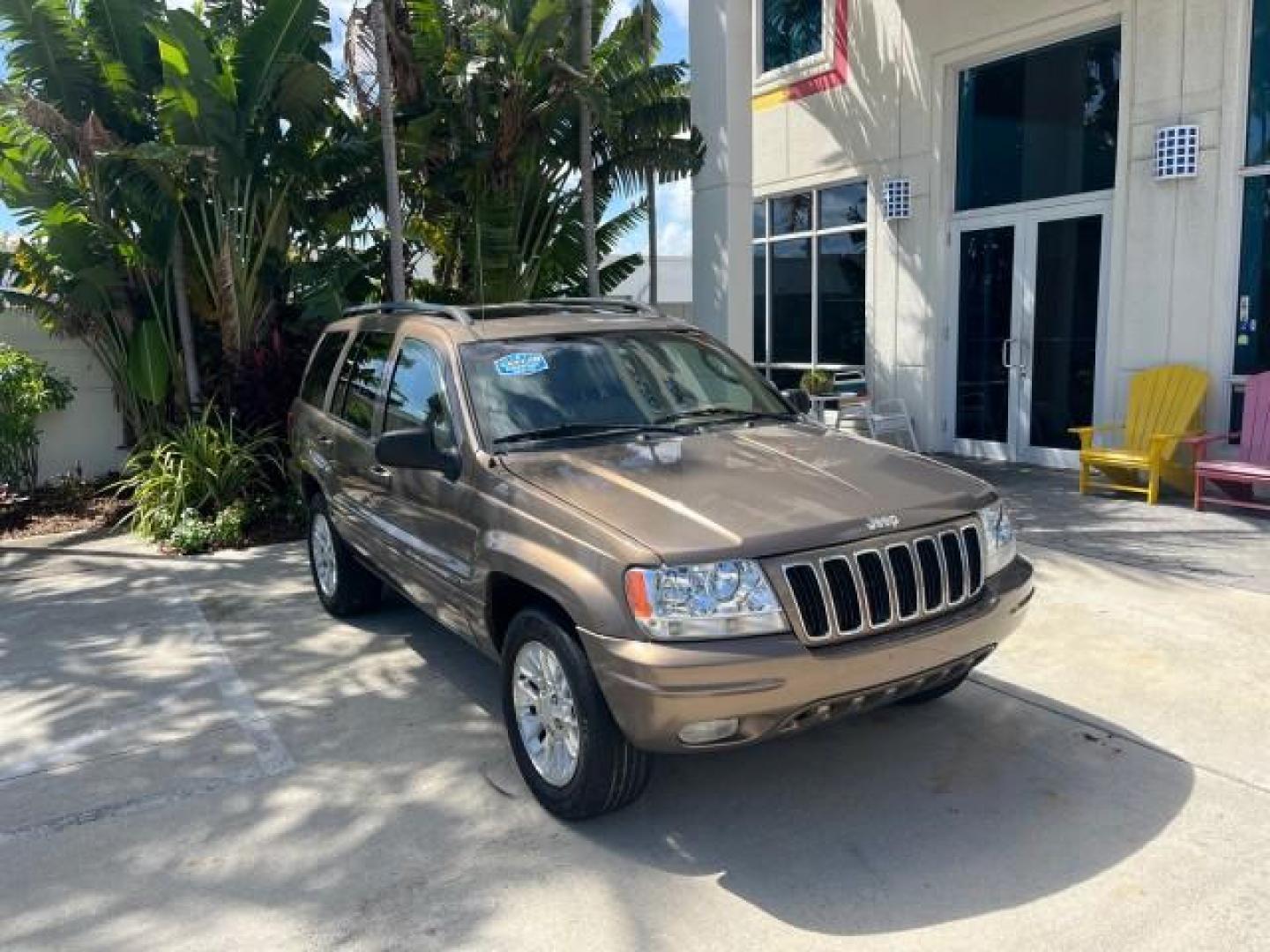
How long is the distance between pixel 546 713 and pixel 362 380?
262 cm

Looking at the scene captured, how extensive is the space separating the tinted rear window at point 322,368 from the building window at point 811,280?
7.73m

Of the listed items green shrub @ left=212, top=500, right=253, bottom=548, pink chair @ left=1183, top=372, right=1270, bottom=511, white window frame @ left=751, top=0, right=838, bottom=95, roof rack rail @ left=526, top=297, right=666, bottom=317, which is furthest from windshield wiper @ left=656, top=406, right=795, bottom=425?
white window frame @ left=751, top=0, right=838, bottom=95

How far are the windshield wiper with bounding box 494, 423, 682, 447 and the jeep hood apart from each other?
98 millimetres

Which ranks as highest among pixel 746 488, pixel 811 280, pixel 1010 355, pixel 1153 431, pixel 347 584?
pixel 811 280

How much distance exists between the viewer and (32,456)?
10516 millimetres

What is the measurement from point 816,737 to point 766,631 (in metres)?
1.33

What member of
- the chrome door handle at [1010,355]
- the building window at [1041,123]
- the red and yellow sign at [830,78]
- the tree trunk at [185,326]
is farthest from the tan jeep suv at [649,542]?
the red and yellow sign at [830,78]

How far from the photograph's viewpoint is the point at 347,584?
6.18 m

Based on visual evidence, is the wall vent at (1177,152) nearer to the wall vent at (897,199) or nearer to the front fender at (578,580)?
the wall vent at (897,199)

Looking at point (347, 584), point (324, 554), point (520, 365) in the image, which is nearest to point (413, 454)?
point (520, 365)

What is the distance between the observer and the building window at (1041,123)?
956 cm

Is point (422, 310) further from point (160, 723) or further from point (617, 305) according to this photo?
point (160, 723)

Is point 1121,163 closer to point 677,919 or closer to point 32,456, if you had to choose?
point 677,919

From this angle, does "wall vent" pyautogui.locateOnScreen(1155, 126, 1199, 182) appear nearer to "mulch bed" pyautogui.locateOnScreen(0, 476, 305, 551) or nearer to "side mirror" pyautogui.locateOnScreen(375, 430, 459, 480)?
"side mirror" pyautogui.locateOnScreen(375, 430, 459, 480)
